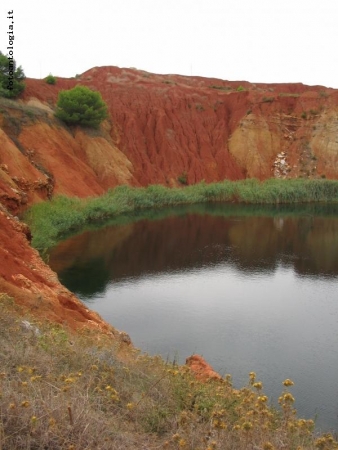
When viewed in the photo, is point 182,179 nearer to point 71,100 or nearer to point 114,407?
point 71,100

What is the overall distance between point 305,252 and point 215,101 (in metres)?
29.4

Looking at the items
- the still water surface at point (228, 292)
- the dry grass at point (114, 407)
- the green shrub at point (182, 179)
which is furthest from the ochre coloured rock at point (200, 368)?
the green shrub at point (182, 179)

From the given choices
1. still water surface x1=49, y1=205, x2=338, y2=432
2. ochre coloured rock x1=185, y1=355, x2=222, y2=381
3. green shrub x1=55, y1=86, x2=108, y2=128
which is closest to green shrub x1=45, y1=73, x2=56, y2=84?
green shrub x1=55, y1=86, x2=108, y2=128

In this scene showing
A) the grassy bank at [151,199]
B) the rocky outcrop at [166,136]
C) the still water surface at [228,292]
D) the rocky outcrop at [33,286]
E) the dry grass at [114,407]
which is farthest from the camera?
the rocky outcrop at [166,136]

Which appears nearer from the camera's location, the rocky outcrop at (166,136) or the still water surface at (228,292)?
the still water surface at (228,292)

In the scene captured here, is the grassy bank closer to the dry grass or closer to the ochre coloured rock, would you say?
the ochre coloured rock

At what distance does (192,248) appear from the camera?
951 inches

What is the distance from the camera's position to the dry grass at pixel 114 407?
4.19 m

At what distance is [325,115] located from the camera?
47.4 metres

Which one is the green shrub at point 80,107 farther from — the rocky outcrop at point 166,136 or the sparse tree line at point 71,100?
the rocky outcrop at point 166,136

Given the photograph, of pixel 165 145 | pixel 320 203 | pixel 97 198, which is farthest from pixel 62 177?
pixel 320 203

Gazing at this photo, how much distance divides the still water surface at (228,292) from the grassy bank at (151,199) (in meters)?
1.47

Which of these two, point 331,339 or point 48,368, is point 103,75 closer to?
point 331,339

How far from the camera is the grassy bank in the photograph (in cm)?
2514
